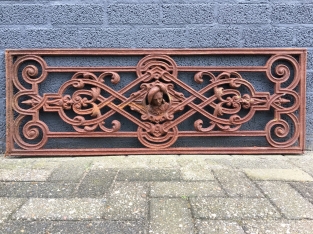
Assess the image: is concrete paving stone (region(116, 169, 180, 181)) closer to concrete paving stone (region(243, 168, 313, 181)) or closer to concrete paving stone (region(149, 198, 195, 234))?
concrete paving stone (region(149, 198, 195, 234))

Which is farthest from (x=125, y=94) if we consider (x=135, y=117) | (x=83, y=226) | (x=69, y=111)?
(x=83, y=226)

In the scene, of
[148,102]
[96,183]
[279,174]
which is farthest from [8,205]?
[279,174]

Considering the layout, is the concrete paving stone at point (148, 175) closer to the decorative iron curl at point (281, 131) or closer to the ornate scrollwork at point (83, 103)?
the ornate scrollwork at point (83, 103)

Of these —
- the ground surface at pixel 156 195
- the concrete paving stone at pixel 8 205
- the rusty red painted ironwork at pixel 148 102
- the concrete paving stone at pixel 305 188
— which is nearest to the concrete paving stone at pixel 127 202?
the ground surface at pixel 156 195

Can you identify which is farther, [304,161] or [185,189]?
[304,161]

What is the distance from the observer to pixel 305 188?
4.69ft

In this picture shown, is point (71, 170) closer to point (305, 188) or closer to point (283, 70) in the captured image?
point (305, 188)

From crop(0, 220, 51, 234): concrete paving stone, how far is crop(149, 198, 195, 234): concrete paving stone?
0.45m

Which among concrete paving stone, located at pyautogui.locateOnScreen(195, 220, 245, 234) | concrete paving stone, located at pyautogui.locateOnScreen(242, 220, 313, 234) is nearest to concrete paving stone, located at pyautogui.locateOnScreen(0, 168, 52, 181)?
concrete paving stone, located at pyautogui.locateOnScreen(195, 220, 245, 234)

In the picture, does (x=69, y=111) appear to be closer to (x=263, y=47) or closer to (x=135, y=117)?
(x=135, y=117)

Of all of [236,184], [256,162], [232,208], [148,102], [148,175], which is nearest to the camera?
[232,208]

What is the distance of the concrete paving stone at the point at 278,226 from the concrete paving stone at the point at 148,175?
597mm

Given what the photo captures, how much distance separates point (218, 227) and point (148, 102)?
1186 millimetres

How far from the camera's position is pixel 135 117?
2090 millimetres
